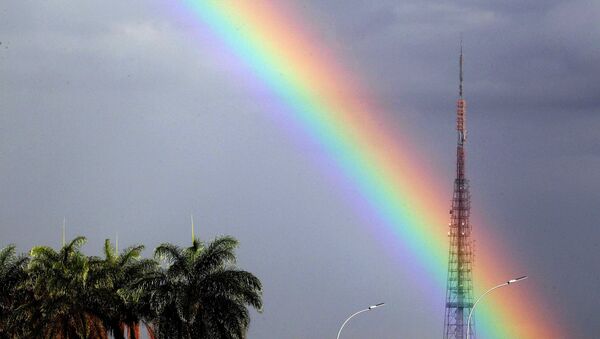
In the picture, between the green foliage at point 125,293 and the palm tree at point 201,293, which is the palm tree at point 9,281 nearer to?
the green foliage at point 125,293

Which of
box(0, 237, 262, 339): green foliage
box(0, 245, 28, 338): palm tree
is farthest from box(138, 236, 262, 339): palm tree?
box(0, 245, 28, 338): palm tree

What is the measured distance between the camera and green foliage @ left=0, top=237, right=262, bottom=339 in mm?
118750

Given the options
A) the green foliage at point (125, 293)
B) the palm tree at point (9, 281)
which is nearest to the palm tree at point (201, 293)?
the green foliage at point (125, 293)

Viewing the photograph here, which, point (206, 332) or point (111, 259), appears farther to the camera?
point (111, 259)

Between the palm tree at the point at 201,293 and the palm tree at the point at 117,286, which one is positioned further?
the palm tree at the point at 117,286

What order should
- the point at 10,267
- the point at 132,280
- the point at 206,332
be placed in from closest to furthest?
the point at 206,332 → the point at 132,280 → the point at 10,267

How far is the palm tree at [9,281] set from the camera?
136m

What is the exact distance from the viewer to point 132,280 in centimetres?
12681

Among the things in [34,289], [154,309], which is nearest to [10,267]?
[34,289]

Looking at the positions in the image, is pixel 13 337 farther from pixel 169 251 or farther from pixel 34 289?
pixel 169 251

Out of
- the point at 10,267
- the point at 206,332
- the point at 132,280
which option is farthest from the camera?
the point at 10,267

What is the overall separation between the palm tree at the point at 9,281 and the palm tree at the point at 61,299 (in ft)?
13.6

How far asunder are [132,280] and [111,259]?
701 centimetres

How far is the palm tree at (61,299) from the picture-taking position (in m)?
128
